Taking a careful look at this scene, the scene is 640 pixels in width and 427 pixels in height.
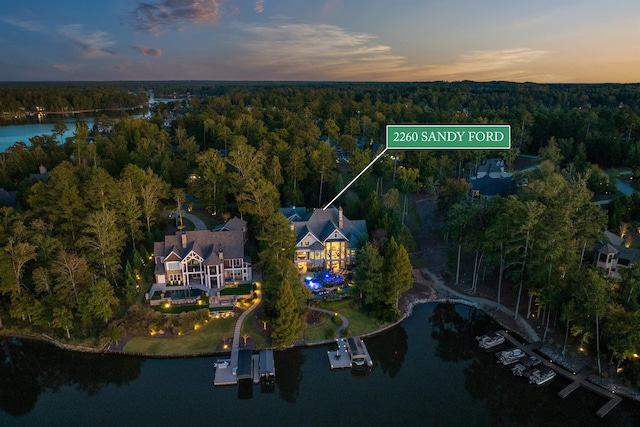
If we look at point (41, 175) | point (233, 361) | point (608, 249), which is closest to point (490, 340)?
point (608, 249)

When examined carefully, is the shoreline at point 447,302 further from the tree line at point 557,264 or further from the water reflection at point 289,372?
the tree line at point 557,264

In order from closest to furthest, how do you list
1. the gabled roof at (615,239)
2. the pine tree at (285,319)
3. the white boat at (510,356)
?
the white boat at (510,356) → the pine tree at (285,319) → the gabled roof at (615,239)

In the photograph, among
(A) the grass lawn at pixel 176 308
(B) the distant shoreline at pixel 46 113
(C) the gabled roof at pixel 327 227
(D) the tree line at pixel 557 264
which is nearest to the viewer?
(D) the tree line at pixel 557 264

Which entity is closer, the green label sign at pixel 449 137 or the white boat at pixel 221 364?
the green label sign at pixel 449 137

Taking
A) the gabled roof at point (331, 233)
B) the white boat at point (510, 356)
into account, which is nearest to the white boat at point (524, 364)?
the white boat at point (510, 356)

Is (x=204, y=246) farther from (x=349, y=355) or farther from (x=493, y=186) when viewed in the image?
(x=493, y=186)

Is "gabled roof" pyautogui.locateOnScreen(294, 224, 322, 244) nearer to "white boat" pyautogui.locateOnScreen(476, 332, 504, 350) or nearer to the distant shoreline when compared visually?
"white boat" pyautogui.locateOnScreen(476, 332, 504, 350)
